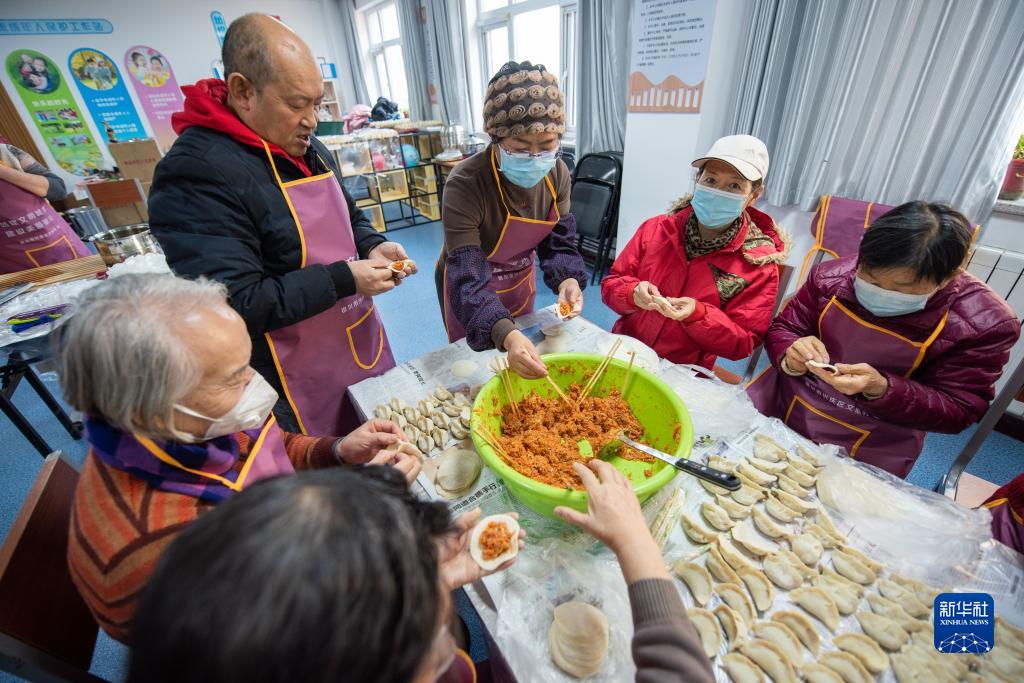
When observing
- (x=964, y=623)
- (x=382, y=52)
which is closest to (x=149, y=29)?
(x=382, y=52)

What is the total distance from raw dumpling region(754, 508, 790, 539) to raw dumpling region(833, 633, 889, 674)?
0.22 meters

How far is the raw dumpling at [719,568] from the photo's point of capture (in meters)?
0.91

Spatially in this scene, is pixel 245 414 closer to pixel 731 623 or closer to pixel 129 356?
pixel 129 356

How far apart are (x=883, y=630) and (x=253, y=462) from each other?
1.38 meters

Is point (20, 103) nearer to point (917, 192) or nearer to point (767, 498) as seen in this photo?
point (767, 498)

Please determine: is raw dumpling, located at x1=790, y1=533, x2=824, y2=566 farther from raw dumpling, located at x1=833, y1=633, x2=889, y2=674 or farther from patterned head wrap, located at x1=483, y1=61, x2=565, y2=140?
patterned head wrap, located at x1=483, y1=61, x2=565, y2=140

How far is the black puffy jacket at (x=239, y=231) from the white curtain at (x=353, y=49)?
33.8 ft

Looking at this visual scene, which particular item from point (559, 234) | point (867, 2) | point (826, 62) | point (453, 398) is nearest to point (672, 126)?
point (826, 62)

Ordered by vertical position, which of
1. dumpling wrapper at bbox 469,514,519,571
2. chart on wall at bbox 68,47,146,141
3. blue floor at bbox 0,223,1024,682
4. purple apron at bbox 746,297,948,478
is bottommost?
blue floor at bbox 0,223,1024,682

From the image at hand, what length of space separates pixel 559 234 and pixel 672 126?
2125 mm

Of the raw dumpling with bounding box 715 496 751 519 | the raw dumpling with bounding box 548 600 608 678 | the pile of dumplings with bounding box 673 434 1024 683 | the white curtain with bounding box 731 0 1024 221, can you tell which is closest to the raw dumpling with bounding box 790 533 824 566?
the pile of dumplings with bounding box 673 434 1024 683

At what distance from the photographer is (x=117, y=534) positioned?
708 millimetres

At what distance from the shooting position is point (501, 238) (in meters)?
1.77

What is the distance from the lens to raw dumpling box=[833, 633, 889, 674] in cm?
76
